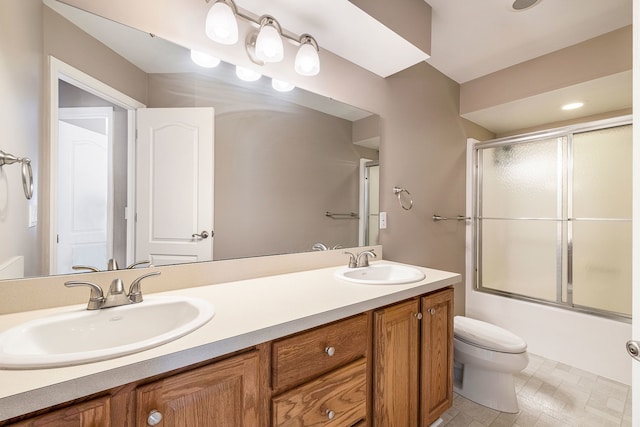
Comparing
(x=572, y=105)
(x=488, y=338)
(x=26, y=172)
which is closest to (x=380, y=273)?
(x=488, y=338)

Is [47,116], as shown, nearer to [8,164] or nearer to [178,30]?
[8,164]

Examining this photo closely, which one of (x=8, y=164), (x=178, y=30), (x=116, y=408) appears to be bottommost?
(x=116, y=408)

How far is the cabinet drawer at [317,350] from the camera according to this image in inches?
31.3

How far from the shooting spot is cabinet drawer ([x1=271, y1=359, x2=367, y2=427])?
80 centimetres

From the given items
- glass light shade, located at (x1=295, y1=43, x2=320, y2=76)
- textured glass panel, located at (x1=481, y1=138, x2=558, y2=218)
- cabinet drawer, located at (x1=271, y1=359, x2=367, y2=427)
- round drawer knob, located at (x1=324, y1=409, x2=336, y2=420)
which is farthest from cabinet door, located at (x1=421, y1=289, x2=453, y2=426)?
textured glass panel, located at (x1=481, y1=138, x2=558, y2=218)

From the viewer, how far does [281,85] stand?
4.86 ft

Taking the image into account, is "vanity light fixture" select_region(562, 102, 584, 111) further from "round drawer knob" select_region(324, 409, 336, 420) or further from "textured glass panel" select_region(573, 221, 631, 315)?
"round drawer knob" select_region(324, 409, 336, 420)

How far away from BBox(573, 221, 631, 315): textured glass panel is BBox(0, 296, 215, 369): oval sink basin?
290cm

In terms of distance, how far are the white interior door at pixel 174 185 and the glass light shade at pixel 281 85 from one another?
391mm

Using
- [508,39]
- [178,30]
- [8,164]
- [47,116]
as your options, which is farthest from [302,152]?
[508,39]

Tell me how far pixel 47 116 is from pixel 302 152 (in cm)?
107

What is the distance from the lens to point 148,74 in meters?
1.12

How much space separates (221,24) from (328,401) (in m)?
1.52

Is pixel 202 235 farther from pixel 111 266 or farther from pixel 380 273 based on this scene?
pixel 380 273
